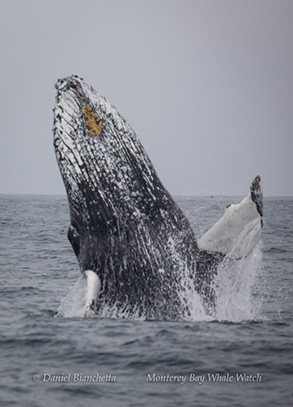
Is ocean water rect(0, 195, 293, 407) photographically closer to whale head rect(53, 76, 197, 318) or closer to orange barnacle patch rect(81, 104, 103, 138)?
whale head rect(53, 76, 197, 318)

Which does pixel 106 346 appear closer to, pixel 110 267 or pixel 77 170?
pixel 110 267

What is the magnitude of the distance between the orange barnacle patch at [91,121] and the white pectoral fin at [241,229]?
2.27 meters

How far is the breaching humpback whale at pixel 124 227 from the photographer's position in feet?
30.8

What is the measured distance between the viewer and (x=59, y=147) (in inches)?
373

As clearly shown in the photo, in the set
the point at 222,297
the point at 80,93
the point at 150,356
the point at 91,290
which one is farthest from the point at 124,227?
the point at 80,93

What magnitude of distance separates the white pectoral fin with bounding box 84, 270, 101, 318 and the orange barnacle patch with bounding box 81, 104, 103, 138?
2.05 meters

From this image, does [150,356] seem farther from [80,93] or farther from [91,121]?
[80,93]

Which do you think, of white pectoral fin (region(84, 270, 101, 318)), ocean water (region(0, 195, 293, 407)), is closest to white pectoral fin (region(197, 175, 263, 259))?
ocean water (region(0, 195, 293, 407))

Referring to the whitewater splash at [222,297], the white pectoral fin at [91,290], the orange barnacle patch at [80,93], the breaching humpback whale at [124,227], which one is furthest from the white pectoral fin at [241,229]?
the orange barnacle patch at [80,93]

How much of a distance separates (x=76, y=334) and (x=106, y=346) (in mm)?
687

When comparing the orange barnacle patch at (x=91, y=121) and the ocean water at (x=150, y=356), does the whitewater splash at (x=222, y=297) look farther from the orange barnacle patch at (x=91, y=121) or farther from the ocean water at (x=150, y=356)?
the orange barnacle patch at (x=91, y=121)

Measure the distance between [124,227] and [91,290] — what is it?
42.3 inches

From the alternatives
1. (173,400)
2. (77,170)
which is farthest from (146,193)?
(173,400)

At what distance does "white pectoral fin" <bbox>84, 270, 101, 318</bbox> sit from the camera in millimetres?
8859
